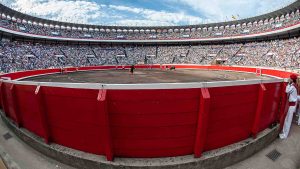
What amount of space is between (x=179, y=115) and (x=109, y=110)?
1.74 meters

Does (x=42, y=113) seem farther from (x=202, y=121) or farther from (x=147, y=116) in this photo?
(x=202, y=121)

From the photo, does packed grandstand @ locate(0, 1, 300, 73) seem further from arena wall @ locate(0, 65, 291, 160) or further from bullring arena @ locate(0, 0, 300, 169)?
arena wall @ locate(0, 65, 291, 160)

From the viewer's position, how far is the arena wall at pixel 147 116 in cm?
448

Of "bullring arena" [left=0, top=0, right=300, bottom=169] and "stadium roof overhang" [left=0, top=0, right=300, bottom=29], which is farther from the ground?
"stadium roof overhang" [left=0, top=0, right=300, bottom=29]

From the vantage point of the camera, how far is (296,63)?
3378 centimetres

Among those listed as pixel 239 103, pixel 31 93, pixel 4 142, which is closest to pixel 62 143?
pixel 31 93

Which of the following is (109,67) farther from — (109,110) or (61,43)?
(109,110)

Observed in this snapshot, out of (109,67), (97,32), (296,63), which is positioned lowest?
(109,67)

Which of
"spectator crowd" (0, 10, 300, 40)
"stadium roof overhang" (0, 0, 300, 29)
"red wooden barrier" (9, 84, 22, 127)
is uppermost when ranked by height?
"stadium roof overhang" (0, 0, 300, 29)

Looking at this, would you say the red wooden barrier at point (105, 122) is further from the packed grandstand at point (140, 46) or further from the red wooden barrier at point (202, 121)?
the packed grandstand at point (140, 46)

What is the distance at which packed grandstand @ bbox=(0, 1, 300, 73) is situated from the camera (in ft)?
139

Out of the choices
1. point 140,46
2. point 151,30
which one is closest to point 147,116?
point 140,46

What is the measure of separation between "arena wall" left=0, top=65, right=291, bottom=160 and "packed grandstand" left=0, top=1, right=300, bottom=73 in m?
36.0

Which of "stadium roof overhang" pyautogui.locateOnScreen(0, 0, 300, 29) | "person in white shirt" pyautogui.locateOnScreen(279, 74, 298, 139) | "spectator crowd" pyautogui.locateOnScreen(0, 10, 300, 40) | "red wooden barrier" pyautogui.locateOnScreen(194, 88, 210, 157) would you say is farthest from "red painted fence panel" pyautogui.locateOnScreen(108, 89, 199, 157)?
"stadium roof overhang" pyautogui.locateOnScreen(0, 0, 300, 29)
